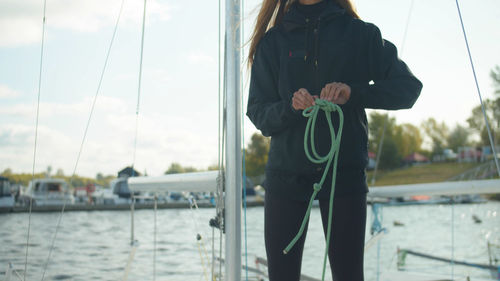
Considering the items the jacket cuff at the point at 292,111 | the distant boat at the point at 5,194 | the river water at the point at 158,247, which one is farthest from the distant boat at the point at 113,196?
the jacket cuff at the point at 292,111

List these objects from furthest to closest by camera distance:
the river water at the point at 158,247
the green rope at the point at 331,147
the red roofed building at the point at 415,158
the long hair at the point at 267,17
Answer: the red roofed building at the point at 415,158 → the river water at the point at 158,247 → the long hair at the point at 267,17 → the green rope at the point at 331,147

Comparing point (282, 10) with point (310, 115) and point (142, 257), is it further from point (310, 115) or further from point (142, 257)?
point (142, 257)

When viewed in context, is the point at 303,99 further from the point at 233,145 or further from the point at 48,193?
the point at 48,193

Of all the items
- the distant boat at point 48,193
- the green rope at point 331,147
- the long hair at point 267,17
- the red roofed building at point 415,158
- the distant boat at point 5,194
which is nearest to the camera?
the green rope at point 331,147

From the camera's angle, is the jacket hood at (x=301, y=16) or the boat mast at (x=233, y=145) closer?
the jacket hood at (x=301, y=16)

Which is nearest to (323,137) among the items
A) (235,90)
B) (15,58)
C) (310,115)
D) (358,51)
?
(310,115)

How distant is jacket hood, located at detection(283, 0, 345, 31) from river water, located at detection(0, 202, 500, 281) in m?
5.24

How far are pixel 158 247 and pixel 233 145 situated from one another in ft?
58.5

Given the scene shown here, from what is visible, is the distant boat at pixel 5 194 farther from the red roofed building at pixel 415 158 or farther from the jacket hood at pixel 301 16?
the red roofed building at pixel 415 158

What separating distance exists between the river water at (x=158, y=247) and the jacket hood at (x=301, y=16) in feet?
17.2

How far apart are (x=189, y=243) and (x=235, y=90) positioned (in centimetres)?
1863

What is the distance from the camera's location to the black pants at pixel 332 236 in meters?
1.24

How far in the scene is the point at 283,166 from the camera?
129cm

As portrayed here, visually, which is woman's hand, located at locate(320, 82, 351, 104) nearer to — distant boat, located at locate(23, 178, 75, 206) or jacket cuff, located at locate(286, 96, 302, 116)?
jacket cuff, located at locate(286, 96, 302, 116)
